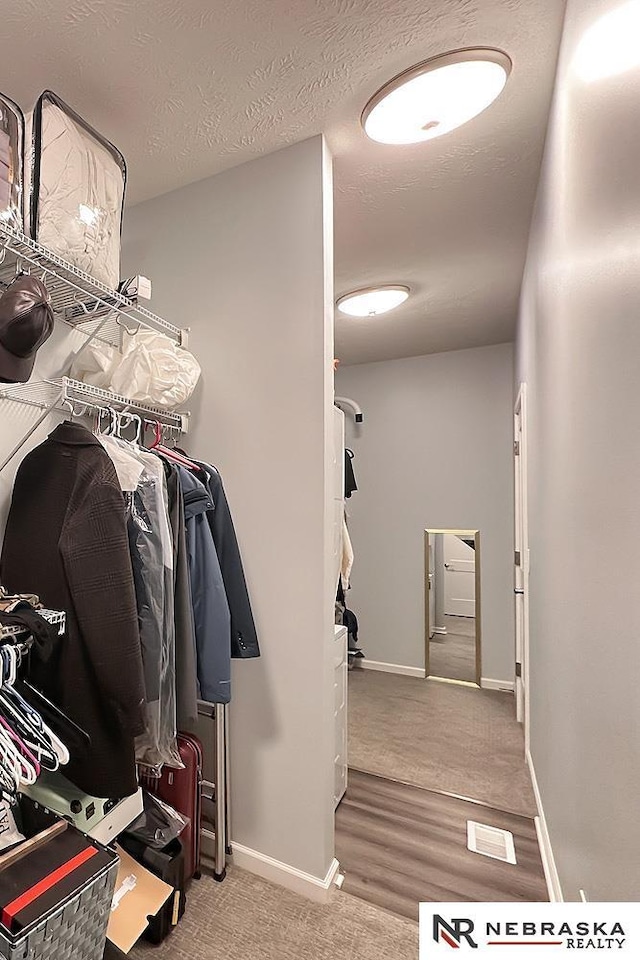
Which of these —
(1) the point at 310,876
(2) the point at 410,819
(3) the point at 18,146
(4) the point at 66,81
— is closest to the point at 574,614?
(1) the point at 310,876

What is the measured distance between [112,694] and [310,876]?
3.72ft

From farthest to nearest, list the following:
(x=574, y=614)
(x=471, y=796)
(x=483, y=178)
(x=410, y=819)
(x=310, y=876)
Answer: (x=471, y=796)
(x=410, y=819)
(x=483, y=178)
(x=310, y=876)
(x=574, y=614)

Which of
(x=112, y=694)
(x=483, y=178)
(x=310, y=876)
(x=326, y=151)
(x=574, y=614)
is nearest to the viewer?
(x=112, y=694)

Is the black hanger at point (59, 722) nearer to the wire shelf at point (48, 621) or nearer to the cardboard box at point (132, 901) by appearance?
the wire shelf at point (48, 621)

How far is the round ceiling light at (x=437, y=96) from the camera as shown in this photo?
1.52m

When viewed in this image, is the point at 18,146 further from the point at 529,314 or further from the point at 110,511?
the point at 529,314

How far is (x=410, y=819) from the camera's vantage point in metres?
2.27

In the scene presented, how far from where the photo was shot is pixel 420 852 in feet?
6.70

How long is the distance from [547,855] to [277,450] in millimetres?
1895

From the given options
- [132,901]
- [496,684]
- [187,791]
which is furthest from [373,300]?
[496,684]

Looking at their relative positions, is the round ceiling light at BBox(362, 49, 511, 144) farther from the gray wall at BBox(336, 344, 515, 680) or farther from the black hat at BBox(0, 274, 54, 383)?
the gray wall at BBox(336, 344, 515, 680)

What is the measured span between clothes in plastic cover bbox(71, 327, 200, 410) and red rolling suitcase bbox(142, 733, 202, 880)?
1.30m

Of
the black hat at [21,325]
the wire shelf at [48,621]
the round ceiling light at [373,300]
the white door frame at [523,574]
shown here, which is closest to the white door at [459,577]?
the white door frame at [523,574]

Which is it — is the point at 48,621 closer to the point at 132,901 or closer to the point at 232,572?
the point at 232,572
